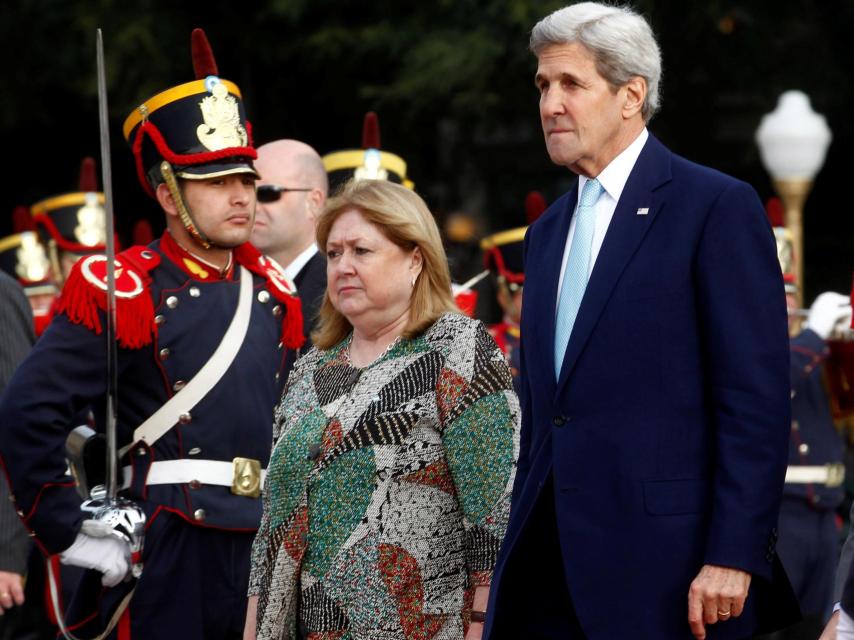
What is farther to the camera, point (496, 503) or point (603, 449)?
point (496, 503)

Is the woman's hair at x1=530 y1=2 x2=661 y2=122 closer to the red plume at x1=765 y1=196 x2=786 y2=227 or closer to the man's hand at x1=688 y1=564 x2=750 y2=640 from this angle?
the man's hand at x1=688 y1=564 x2=750 y2=640

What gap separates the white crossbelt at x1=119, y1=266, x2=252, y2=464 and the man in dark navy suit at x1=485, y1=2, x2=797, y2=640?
1463 millimetres

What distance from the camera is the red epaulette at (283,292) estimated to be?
6055mm

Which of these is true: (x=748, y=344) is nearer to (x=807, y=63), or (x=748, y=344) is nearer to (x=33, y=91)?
(x=807, y=63)

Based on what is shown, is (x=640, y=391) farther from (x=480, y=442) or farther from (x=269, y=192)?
(x=269, y=192)

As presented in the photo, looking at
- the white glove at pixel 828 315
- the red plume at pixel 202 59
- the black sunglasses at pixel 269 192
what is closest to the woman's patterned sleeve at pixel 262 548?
the red plume at pixel 202 59

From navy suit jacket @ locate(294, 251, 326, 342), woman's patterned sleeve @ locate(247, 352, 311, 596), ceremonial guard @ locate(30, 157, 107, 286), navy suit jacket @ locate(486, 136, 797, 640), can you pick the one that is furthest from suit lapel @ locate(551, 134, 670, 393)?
ceremonial guard @ locate(30, 157, 107, 286)

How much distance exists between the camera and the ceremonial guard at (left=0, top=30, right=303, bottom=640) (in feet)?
18.0

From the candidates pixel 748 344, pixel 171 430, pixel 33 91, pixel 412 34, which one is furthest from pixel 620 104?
pixel 33 91

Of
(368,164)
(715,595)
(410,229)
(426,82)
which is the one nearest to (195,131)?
(410,229)

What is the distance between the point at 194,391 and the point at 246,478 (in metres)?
0.31

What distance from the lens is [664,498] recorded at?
421cm

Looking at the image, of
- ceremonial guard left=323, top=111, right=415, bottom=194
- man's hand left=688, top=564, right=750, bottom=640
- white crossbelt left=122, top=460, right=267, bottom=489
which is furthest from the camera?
ceremonial guard left=323, top=111, right=415, bottom=194

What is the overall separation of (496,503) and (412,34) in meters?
10.1
